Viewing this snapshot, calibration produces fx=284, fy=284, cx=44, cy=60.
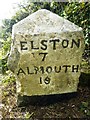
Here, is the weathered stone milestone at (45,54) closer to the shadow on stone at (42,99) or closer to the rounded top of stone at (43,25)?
the rounded top of stone at (43,25)

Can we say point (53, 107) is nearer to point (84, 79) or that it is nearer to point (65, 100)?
point (65, 100)

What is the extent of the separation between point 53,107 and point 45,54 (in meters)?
0.73

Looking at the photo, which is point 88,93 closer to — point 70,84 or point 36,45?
point 70,84

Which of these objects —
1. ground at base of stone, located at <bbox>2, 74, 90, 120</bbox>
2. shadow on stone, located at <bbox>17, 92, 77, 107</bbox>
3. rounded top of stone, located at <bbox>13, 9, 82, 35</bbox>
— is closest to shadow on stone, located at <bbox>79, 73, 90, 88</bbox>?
ground at base of stone, located at <bbox>2, 74, 90, 120</bbox>

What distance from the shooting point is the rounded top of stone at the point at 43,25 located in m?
3.13

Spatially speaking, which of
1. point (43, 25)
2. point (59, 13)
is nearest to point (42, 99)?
point (43, 25)

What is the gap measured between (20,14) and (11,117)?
368 centimetres

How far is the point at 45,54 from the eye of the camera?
321 cm

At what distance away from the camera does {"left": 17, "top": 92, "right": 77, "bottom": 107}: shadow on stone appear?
11.5 feet

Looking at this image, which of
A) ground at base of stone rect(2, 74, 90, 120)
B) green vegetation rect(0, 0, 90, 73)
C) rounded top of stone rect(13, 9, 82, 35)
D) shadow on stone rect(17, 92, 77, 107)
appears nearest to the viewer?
rounded top of stone rect(13, 9, 82, 35)

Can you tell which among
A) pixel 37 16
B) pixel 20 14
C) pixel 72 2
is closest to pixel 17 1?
pixel 20 14

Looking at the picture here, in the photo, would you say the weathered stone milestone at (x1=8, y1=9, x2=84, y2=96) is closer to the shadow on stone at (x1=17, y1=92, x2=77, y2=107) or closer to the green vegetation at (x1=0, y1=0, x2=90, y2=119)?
the shadow on stone at (x1=17, y1=92, x2=77, y2=107)

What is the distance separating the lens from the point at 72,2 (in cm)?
491

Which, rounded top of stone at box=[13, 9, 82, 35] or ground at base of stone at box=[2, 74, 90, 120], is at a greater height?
rounded top of stone at box=[13, 9, 82, 35]
